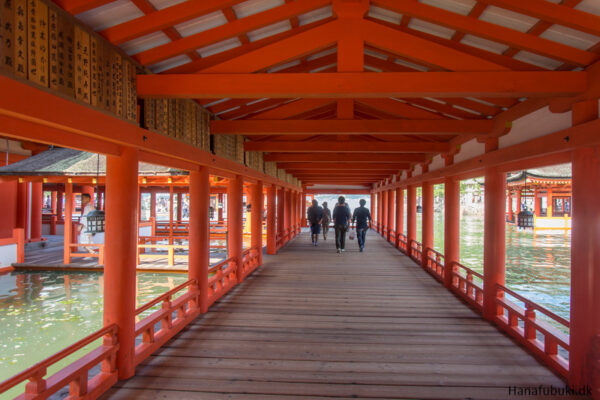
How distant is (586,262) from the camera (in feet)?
10.3

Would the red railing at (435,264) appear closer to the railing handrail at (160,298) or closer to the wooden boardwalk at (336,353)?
the wooden boardwalk at (336,353)

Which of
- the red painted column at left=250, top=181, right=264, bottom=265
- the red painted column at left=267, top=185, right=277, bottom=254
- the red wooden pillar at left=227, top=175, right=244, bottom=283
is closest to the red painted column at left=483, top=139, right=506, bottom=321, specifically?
the red wooden pillar at left=227, top=175, right=244, bottom=283

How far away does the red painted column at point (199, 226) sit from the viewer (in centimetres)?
512

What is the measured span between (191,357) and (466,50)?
448cm

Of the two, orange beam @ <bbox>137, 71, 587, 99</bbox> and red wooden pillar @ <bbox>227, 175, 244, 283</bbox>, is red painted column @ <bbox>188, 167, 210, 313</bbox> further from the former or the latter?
orange beam @ <bbox>137, 71, 587, 99</bbox>

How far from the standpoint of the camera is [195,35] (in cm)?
317

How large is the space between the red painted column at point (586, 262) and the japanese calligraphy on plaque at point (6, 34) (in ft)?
14.7

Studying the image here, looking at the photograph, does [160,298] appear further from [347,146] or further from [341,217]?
[341,217]

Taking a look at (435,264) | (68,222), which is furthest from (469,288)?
(68,222)

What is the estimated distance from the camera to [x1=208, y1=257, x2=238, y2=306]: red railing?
572cm

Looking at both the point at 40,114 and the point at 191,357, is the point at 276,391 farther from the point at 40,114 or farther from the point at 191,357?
the point at 40,114

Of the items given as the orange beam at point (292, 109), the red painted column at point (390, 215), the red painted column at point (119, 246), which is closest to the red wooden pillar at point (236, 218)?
the orange beam at point (292, 109)

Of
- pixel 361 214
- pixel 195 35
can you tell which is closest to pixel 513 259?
pixel 361 214

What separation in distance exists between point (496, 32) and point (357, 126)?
2.39 metres
